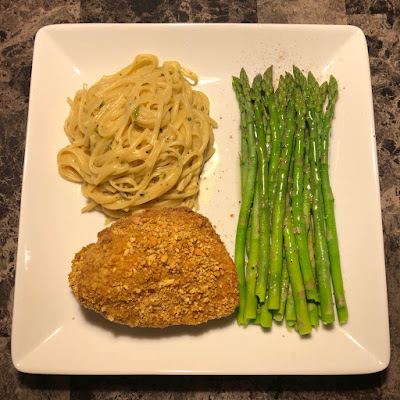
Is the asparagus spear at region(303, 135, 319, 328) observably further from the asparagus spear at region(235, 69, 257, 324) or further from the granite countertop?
the granite countertop

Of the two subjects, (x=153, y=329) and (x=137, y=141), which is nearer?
(x=153, y=329)

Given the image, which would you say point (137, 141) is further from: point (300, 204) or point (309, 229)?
point (309, 229)

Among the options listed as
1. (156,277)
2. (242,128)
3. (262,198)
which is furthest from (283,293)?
(242,128)

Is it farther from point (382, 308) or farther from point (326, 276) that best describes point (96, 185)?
point (382, 308)

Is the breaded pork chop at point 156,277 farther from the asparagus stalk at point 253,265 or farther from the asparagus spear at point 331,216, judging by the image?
the asparagus spear at point 331,216

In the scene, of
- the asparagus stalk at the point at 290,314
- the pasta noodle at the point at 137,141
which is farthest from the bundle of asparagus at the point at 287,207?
the pasta noodle at the point at 137,141

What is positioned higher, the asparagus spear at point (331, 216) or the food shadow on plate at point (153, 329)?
the asparagus spear at point (331, 216)

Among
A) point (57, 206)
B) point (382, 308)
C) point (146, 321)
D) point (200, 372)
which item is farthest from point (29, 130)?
point (382, 308)
